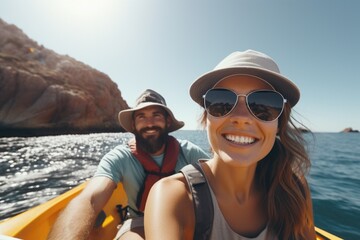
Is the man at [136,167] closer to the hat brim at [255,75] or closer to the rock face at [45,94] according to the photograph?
the hat brim at [255,75]

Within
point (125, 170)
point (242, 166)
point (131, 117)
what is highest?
point (131, 117)

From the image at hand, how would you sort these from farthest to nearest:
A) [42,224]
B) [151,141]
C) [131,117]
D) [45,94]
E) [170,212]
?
1. [45,94]
2. [131,117]
3. [151,141]
4. [42,224]
5. [170,212]

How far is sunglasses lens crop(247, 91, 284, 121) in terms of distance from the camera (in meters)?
1.34

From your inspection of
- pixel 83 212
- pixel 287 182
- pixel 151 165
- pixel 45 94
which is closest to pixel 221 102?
pixel 287 182

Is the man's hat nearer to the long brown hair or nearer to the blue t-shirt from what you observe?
the blue t-shirt

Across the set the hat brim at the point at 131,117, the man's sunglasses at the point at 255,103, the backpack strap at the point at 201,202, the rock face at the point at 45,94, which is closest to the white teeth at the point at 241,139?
the man's sunglasses at the point at 255,103

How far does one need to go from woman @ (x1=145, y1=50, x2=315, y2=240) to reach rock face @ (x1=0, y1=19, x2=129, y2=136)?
113 feet

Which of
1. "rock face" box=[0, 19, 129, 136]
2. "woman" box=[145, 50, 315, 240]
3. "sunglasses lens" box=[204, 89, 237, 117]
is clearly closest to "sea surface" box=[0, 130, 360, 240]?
"woman" box=[145, 50, 315, 240]

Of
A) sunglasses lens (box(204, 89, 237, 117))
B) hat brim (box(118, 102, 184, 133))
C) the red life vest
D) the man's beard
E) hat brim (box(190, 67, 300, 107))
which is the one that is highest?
hat brim (box(190, 67, 300, 107))

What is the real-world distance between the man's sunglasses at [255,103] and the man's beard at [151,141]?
1886 millimetres

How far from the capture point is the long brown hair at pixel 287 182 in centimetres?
152

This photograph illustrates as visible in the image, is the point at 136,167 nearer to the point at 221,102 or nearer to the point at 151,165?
Result: the point at 151,165

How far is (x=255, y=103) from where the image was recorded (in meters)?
1.34

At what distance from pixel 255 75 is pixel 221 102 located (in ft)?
0.94
